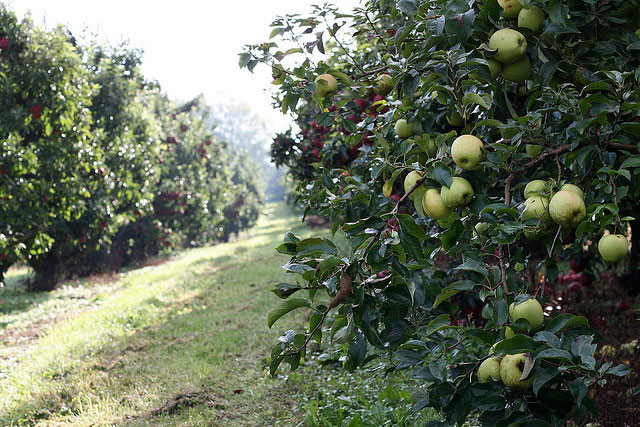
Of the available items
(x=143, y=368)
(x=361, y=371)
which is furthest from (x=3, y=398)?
(x=361, y=371)

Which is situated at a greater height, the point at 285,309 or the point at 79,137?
the point at 79,137

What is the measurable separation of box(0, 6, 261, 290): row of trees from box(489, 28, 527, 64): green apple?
28.6 feet

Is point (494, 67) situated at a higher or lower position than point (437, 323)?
higher

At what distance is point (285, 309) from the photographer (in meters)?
1.53

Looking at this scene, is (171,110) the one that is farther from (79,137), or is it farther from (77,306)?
(77,306)

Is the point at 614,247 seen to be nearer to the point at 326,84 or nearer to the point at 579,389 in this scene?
the point at 579,389

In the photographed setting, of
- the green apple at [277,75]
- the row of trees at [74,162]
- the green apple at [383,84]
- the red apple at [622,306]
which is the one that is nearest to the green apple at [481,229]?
the green apple at [383,84]

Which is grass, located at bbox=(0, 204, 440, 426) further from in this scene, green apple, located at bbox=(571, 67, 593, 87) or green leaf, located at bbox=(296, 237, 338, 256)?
green apple, located at bbox=(571, 67, 593, 87)

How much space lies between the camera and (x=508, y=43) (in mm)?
1697

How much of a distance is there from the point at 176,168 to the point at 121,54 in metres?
A: 4.46

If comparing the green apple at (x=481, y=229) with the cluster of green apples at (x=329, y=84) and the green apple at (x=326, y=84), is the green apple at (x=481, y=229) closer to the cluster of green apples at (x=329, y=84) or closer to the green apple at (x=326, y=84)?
the cluster of green apples at (x=329, y=84)

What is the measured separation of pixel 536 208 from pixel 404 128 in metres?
0.84

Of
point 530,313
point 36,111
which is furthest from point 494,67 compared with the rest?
point 36,111

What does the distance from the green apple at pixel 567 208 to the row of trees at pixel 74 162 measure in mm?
8944
